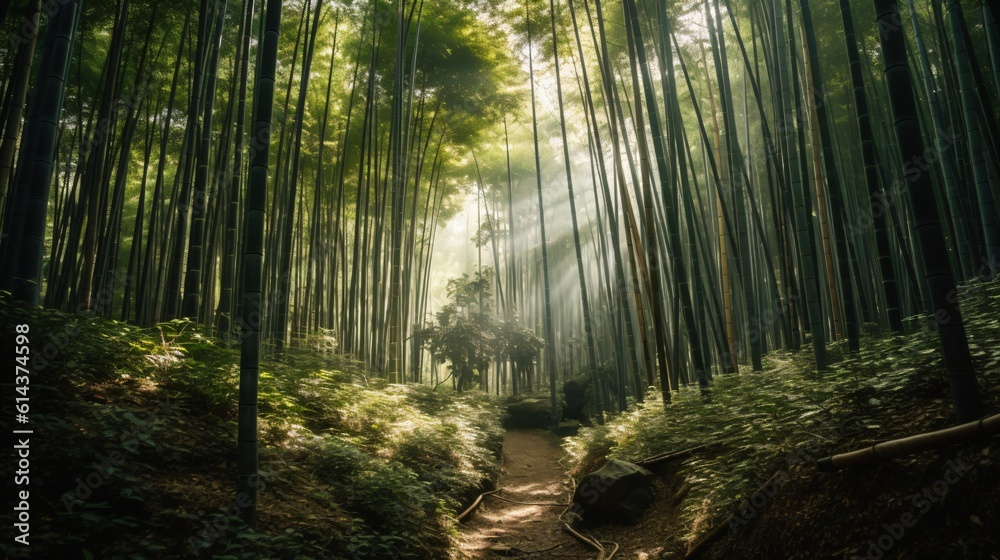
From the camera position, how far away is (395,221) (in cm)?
534

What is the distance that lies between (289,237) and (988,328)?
17.0 feet

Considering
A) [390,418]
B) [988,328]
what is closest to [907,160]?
[988,328]

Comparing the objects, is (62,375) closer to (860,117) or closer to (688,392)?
(860,117)

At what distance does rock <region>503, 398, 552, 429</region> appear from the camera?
938 cm

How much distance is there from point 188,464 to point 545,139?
33.0 feet

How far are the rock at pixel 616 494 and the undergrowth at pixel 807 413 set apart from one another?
0.25 m

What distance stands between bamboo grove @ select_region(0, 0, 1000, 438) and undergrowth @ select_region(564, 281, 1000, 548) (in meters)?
0.34

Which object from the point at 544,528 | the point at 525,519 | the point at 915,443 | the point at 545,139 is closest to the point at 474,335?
the point at 545,139

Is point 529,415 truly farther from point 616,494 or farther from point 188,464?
point 188,464

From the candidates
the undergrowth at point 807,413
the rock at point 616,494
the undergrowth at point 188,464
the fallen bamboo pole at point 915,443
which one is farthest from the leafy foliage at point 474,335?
the fallen bamboo pole at point 915,443

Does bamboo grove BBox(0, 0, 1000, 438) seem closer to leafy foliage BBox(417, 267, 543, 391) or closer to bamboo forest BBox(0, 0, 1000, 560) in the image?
bamboo forest BBox(0, 0, 1000, 560)

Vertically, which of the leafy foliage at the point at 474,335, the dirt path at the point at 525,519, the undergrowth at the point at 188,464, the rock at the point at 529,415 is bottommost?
the dirt path at the point at 525,519

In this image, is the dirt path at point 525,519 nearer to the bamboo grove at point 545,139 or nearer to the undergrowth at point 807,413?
A: the undergrowth at point 807,413

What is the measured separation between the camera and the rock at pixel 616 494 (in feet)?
10.8
